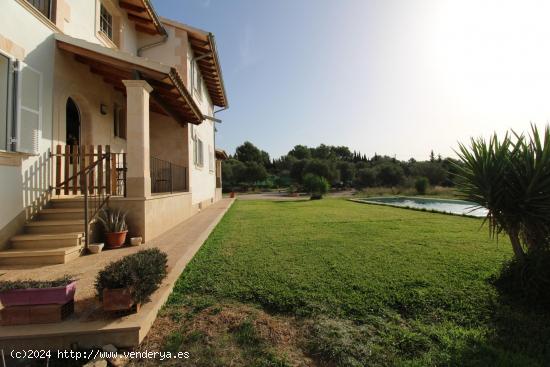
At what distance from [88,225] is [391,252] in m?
5.99

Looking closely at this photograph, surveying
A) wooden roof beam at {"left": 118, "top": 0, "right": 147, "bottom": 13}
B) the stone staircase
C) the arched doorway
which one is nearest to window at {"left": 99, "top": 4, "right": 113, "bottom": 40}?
wooden roof beam at {"left": 118, "top": 0, "right": 147, "bottom": 13}

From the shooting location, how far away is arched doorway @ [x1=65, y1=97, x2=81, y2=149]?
7312mm

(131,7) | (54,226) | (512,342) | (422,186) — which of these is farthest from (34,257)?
(422,186)

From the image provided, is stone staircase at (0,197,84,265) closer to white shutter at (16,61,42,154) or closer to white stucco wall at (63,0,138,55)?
white shutter at (16,61,42,154)

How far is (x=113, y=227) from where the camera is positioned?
5859 millimetres

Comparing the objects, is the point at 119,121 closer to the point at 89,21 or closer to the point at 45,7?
the point at 89,21

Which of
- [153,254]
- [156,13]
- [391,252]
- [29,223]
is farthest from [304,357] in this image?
[156,13]

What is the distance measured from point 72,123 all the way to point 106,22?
3.70m

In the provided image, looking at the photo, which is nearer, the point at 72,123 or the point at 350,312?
the point at 350,312

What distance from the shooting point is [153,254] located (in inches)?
130

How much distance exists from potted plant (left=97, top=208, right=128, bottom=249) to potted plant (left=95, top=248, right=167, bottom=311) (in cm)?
323

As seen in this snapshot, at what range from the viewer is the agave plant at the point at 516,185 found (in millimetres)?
3621

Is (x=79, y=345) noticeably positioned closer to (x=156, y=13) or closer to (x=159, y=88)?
(x=159, y=88)

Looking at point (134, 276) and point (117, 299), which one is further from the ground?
point (134, 276)
